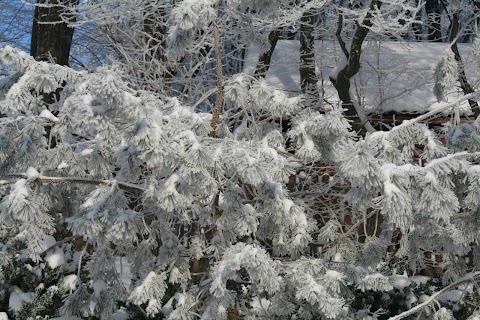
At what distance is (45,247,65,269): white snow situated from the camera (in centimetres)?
609

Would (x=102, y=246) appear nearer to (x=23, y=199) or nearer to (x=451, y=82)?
(x=23, y=199)

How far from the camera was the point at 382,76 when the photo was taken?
9562 mm

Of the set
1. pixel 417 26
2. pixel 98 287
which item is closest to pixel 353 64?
pixel 98 287

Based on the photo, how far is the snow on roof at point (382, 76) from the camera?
30.8 ft

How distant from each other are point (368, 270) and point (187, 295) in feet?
4.42

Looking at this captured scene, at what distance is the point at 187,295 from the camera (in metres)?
4.55

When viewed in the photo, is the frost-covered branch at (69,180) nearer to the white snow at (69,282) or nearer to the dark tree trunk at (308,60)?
the white snow at (69,282)

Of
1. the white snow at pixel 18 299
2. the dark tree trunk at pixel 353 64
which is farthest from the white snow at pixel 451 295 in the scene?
the white snow at pixel 18 299

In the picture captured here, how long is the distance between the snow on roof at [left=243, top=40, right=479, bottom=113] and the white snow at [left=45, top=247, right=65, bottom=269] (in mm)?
4046

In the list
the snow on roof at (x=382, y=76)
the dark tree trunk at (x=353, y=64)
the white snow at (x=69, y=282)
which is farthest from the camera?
the snow on roof at (x=382, y=76)

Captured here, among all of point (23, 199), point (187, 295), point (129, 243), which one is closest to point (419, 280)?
point (187, 295)

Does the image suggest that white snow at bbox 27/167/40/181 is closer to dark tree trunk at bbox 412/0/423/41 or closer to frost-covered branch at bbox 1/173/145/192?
frost-covered branch at bbox 1/173/145/192

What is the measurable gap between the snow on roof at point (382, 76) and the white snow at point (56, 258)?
405 cm

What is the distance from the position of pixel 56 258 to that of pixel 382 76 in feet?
18.7
